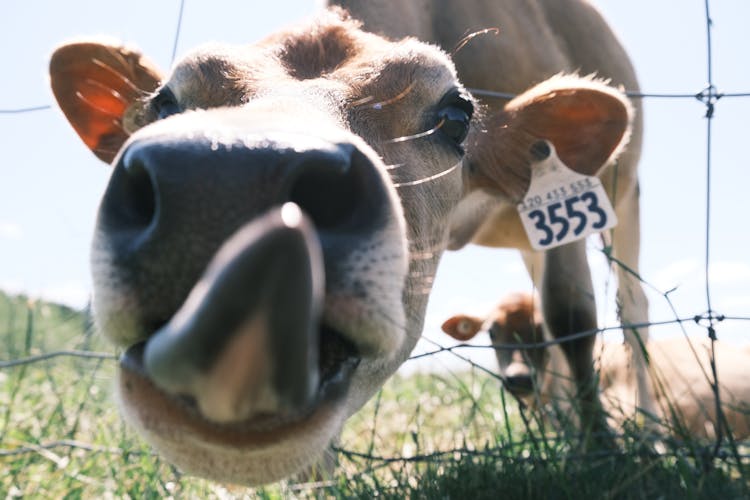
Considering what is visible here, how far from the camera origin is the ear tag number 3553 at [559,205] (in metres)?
3.13

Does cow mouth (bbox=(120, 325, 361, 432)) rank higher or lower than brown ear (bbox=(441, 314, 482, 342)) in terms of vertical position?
higher

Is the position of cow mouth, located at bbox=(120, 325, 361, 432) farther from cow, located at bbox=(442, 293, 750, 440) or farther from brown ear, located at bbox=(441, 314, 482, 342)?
brown ear, located at bbox=(441, 314, 482, 342)

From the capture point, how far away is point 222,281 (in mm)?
914

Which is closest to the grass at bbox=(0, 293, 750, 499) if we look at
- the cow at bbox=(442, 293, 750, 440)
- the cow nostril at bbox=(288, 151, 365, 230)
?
the cow nostril at bbox=(288, 151, 365, 230)

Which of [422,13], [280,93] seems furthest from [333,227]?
[422,13]

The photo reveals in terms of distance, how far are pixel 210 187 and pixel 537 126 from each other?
220 centimetres

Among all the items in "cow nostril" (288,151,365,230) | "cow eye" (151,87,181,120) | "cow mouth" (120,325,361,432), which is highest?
"cow nostril" (288,151,365,230)

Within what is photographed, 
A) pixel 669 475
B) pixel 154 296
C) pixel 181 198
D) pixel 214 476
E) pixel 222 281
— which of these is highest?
pixel 222 281

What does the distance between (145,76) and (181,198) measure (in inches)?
91.7

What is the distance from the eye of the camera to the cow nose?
4.60 feet

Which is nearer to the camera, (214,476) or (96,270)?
(96,270)

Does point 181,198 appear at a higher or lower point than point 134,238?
higher

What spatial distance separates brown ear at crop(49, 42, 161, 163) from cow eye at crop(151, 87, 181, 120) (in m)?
0.66

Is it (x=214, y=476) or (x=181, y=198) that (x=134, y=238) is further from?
(x=214, y=476)
